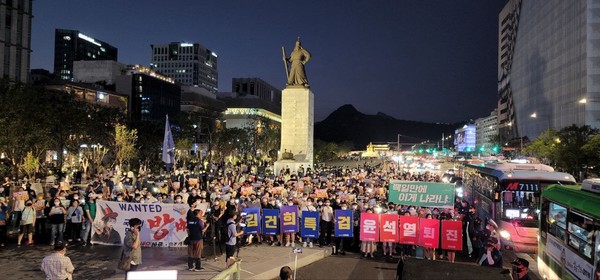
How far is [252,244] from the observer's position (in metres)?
15.2

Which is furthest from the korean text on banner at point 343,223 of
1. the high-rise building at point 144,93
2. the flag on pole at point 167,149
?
the high-rise building at point 144,93

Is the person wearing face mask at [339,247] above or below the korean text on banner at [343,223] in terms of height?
below

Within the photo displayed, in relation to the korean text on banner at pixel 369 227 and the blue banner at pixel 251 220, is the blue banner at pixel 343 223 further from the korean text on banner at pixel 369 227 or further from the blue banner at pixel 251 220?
the blue banner at pixel 251 220

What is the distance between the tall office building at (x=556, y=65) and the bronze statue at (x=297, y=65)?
3356cm

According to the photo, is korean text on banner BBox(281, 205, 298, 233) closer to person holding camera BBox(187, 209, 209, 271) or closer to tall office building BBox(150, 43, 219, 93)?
person holding camera BBox(187, 209, 209, 271)

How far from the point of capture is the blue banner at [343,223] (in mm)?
14555

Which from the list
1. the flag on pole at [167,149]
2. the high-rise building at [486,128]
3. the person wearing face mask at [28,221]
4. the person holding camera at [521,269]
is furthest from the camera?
the high-rise building at [486,128]

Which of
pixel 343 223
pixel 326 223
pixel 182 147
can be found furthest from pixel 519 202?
pixel 182 147

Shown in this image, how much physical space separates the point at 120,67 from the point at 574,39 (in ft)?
285

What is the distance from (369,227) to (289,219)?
2.55 m

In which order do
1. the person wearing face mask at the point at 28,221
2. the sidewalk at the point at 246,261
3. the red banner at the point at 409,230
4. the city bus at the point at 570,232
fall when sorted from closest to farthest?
the city bus at the point at 570,232 → the sidewalk at the point at 246,261 → the red banner at the point at 409,230 → the person wearing face mask at the point at 28,221

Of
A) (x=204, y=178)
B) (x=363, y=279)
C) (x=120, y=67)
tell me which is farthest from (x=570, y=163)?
(x=120, y=67)

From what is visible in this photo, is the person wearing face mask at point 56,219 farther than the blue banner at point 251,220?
No

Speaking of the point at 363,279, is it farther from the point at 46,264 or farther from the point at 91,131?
the point at 91,131
